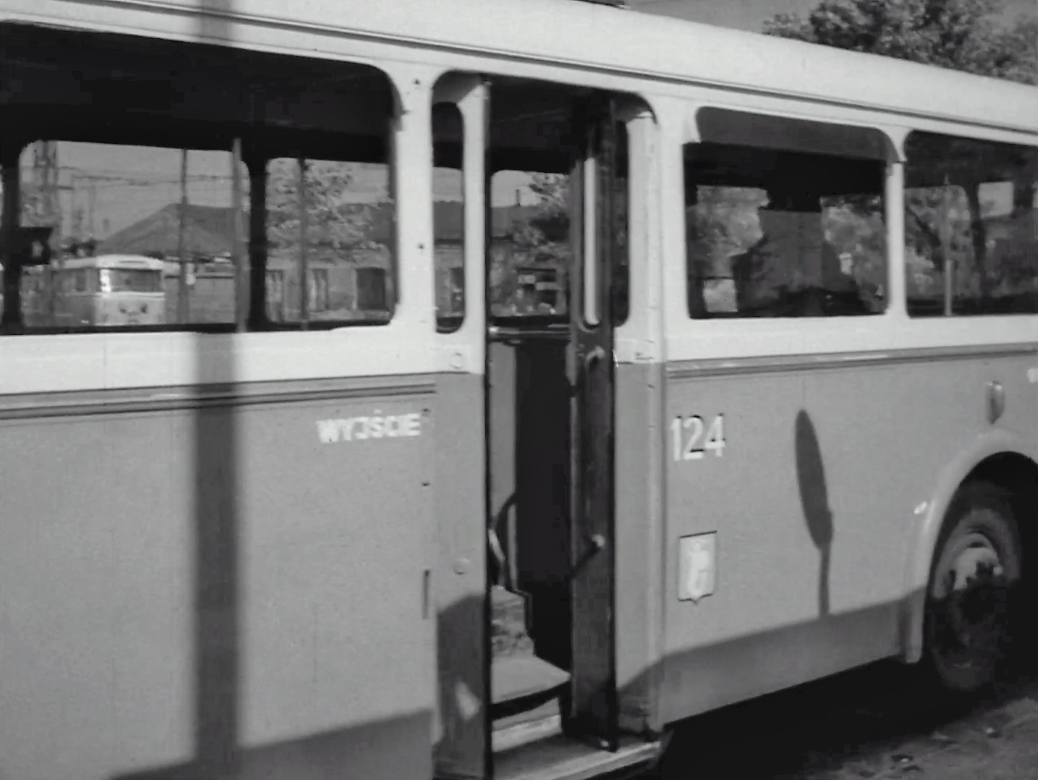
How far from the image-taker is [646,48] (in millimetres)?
4547

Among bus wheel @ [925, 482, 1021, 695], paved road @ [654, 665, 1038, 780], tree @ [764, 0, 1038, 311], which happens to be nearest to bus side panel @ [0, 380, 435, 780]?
paved road @ [654, 665, 1038, 780]

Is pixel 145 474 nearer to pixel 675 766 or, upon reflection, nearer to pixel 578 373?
pixel 578 373

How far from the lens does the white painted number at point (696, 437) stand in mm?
4672

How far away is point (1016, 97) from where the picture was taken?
616 cm

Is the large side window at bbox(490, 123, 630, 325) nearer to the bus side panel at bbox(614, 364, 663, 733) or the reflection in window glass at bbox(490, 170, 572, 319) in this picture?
the reflection in window glass at bbox(490, 170, 572, 319)

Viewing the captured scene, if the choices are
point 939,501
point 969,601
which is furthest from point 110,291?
point 969,601

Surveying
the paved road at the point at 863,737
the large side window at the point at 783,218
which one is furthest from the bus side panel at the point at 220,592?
the paved road at the point at 863,737

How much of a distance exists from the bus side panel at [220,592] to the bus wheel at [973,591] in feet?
9.17

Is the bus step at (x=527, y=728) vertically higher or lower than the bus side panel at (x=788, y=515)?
lower

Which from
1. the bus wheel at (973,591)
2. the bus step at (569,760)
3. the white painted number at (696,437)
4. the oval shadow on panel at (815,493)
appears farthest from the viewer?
the bus wheel at (973,591)

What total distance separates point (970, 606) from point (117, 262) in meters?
4.11

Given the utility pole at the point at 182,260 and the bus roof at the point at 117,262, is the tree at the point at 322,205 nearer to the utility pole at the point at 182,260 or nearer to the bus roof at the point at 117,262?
the utility pole at the point at 182,260

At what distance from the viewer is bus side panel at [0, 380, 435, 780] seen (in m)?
3.27

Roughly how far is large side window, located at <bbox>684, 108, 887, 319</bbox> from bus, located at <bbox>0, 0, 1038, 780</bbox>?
0.05ft
